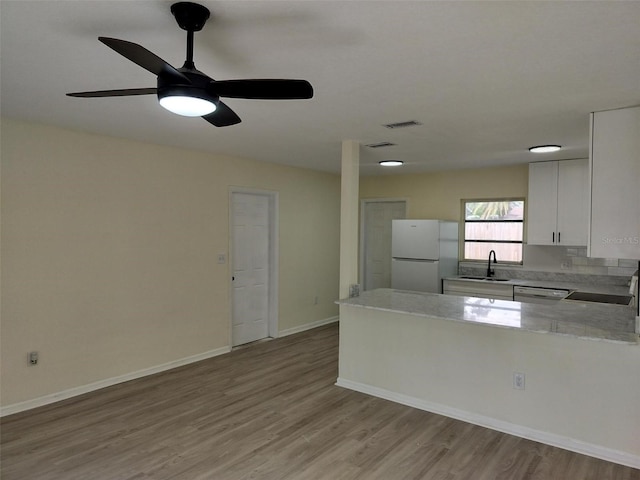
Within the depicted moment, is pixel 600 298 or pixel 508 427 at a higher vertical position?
pixel 600 298

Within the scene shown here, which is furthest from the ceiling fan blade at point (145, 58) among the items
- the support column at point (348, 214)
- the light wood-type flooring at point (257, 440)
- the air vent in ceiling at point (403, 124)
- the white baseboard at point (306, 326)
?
the white baseboard at point (306, 326)

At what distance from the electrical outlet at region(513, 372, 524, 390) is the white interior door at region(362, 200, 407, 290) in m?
3.67

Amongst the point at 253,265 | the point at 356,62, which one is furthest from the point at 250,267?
the point at 356,62

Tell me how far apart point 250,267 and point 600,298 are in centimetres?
408

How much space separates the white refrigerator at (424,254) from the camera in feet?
17.8

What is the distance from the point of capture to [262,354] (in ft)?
16.4

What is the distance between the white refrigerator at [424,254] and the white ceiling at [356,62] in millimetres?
1969

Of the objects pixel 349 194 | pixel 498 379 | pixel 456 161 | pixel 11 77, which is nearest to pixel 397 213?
pixel 456 161

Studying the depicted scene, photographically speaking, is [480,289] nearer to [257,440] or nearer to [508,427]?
[508,427]

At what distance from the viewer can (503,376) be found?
312cm

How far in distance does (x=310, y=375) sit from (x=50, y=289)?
259 cm

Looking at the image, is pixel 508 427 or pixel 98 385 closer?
pixel 508 427

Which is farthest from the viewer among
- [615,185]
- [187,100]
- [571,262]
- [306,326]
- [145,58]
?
[306,326]

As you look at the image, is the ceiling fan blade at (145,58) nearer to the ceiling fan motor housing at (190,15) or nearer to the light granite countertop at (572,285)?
the ceiling fan motor housing at (190,15)
